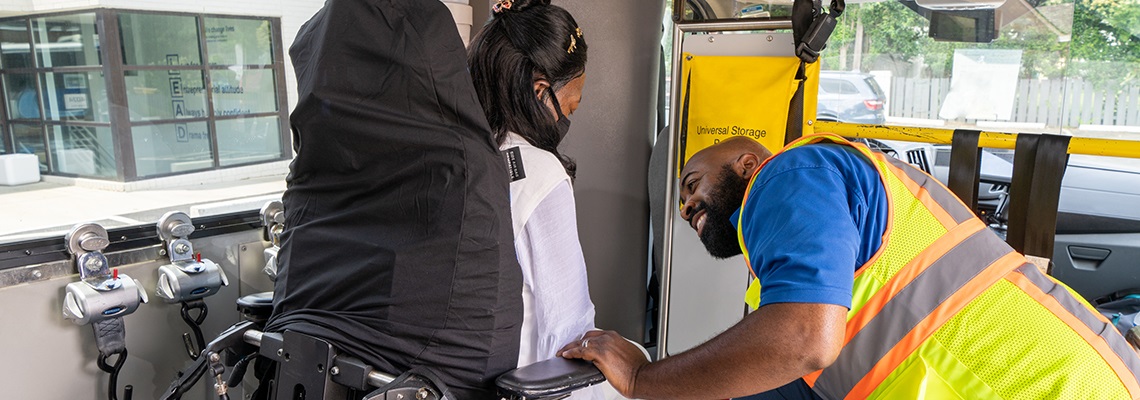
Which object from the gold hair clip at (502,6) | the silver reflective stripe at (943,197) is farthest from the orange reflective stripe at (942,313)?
the gold hair clip at (502,6)

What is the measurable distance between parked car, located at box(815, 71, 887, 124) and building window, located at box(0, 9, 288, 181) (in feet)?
7.34

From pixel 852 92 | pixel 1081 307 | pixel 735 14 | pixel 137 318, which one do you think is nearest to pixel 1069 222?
pixel 852 92

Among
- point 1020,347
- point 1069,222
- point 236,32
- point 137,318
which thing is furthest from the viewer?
point 1069,222

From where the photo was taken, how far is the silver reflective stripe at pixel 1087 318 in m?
1.52

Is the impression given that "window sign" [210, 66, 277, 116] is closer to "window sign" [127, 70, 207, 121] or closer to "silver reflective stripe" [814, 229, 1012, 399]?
A: "window sign" [127, 70, 207, 121]

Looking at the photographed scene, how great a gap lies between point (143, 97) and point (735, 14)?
201 centimetres

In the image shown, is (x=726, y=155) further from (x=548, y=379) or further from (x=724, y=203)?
(x=548, y=379)

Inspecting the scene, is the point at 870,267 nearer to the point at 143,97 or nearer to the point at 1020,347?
the point at 1020,347

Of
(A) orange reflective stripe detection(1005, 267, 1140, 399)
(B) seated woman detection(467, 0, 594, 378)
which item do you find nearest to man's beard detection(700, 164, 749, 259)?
(B) seated woman detection(467, 0, 594, 378)

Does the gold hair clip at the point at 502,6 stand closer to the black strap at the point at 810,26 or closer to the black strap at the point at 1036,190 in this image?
the black strap at the point at 810,26

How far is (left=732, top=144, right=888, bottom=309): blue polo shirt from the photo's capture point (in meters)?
1.32

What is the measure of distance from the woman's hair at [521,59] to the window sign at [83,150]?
1.45m

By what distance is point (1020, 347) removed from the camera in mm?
1444

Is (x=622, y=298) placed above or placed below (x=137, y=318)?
below
